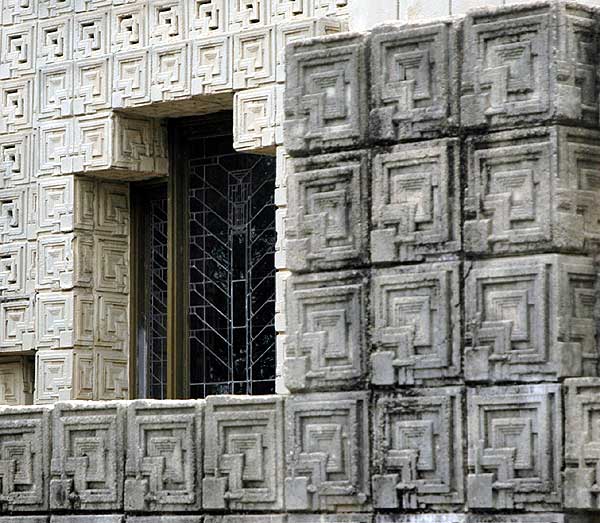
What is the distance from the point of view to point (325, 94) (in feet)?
25.0

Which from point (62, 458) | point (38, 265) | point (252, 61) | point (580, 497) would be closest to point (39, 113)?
point (38, 265)

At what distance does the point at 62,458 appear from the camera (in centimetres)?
841

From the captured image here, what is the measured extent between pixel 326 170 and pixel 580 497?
67.1 inches

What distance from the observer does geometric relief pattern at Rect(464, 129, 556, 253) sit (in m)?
7.00

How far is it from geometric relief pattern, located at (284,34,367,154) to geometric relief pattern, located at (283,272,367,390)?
0.55m

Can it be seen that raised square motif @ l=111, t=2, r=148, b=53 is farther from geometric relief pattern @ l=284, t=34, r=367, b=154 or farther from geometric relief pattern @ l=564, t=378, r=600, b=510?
geometric relief pattern @ l=564, t=378, r=600, b=510

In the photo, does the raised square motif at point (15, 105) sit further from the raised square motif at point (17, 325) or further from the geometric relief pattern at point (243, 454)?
the geometric relief pattern at point (243, 454)

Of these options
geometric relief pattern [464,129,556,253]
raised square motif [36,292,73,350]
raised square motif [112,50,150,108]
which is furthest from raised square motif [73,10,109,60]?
geometric relief pattern [464,129,556,253]

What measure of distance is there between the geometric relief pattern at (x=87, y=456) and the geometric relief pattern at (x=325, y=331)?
1.01m

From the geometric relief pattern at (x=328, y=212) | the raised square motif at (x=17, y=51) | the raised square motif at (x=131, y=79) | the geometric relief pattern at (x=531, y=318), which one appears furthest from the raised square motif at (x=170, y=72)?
the geometric relief pattern at (x=531, y=318)

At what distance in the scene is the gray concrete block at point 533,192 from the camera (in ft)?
22.9

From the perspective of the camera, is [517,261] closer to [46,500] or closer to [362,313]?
[362,313]

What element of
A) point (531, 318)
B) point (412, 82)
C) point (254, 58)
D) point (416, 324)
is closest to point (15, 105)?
point (254, 58)

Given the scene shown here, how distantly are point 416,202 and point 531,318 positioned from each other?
0.68 meters
